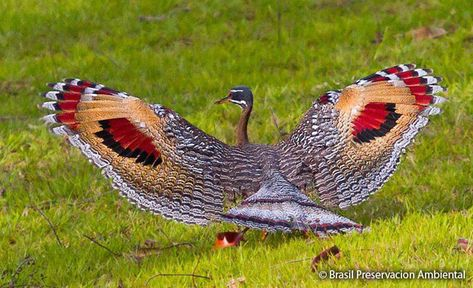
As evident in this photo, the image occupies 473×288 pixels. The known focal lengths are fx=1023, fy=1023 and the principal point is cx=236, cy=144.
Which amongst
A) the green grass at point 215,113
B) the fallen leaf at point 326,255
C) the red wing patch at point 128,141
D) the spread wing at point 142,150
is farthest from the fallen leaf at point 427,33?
the fallen leaf at point 326,255

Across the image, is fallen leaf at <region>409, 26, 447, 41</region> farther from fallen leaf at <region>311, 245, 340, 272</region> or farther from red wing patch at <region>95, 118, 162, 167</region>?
fallen leaf at <region>311, 245, 340, 272</region>

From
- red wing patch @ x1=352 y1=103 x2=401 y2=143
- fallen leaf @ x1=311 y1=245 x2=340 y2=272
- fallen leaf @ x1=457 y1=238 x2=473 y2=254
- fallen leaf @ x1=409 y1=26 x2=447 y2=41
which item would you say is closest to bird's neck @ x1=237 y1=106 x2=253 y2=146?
red wing patch @ x1=352 y1=103 x2=401 y2=143

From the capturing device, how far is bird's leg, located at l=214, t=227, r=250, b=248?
6543 mm

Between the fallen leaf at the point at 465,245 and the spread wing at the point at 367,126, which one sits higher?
the spread wing at the point at 367,126

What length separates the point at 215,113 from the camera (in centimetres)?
959

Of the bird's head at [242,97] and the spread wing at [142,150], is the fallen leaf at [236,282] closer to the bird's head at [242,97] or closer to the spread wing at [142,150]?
the spread wing at [142,150]

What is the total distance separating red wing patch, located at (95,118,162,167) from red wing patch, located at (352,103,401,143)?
51.8 inches

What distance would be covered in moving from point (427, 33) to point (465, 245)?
18.5ft

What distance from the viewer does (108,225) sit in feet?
24.5

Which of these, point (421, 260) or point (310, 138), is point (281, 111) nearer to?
point (310, 138)

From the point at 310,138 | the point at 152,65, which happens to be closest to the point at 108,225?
the point at 310,138

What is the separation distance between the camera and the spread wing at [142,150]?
633cm

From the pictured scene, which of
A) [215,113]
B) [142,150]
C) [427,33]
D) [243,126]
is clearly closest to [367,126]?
[243,126]

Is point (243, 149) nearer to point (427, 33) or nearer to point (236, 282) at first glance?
point (236, 282)
